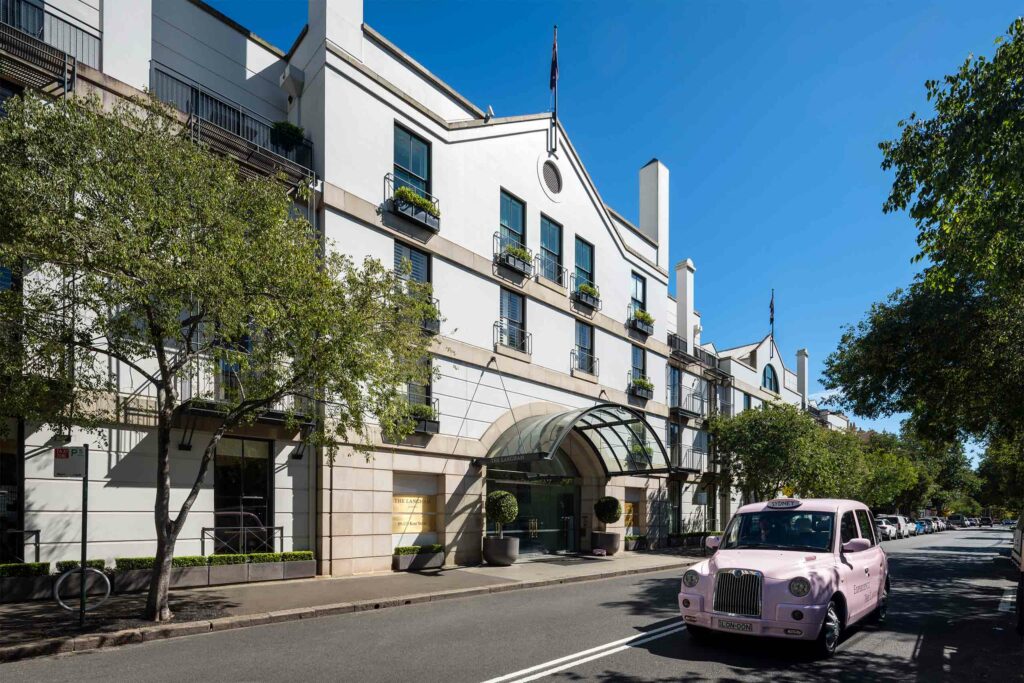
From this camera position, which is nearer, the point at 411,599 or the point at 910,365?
the point at 411,599

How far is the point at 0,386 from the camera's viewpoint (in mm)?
10359

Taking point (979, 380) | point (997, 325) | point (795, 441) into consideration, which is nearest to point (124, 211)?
point (997, 325)

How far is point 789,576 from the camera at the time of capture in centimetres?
872

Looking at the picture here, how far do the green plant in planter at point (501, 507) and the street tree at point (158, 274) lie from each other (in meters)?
8.94

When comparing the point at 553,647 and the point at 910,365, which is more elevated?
the point at 910,365

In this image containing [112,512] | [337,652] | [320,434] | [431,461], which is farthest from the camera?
[431,461]

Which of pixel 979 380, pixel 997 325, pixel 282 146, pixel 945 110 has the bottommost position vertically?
pixel 979 380

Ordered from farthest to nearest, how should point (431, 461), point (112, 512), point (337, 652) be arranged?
1. point (431, 461)
2. point (112, 512)
3. point (337, 652)

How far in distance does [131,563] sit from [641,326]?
2218 cm

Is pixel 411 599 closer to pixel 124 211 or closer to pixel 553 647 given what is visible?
pixel 553 647

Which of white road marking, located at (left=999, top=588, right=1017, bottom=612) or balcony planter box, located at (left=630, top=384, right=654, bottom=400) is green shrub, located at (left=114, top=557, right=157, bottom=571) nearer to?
white road marking, located at (left=999, top=588, right=1017, bottom=612)

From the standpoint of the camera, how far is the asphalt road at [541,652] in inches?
318

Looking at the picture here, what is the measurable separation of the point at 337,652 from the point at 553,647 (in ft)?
9.01

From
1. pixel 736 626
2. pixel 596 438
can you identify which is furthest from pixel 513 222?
pixel 736 626
